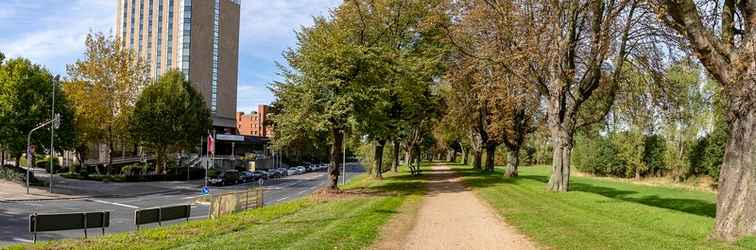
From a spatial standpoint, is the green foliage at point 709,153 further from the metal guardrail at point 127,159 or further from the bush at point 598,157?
the metal guardrail at point 127,159

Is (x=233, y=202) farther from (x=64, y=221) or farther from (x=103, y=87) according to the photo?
(x=103, y=87)

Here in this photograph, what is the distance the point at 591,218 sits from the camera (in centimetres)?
1520

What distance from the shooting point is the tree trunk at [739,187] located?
11.7 meters

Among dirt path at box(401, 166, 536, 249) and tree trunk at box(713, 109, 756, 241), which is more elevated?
tree trunk at box(713, 109, 756, 241)

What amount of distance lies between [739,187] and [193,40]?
95.8 meters

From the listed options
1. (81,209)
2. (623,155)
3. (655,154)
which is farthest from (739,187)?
(623,155)

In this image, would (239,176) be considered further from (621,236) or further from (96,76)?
(621,236)

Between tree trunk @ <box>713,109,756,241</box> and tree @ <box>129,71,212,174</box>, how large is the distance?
166 feet

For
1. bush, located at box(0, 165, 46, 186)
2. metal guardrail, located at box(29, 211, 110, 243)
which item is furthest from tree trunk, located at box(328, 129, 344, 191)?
bush, located at box(0, 165, 46, 186)

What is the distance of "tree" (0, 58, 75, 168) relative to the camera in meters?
40.4

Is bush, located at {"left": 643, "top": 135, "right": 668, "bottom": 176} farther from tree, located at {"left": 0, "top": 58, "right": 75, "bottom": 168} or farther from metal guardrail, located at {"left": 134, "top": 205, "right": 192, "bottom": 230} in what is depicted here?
tree, located at {"left": 0, "top": 58, "right": 75, "bottom": 168}

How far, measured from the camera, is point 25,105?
41.5 m

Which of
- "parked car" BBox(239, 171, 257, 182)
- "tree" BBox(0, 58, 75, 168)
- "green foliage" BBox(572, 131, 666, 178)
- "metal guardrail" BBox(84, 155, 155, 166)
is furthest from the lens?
"metal guardrail" BBox(84, 155, 155, 166)

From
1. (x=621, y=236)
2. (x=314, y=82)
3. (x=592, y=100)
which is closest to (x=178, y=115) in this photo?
(x=314, y=82)
